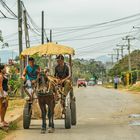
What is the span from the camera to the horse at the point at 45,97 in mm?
15172

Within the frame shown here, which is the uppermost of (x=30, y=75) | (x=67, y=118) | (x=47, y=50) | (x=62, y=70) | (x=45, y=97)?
(x=47, y=50)

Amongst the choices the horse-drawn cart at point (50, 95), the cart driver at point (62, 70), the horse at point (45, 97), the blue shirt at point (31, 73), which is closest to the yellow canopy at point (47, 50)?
the horse-drawn cart at point (50, 95)

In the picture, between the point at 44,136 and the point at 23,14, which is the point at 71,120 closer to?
the point at 44,136

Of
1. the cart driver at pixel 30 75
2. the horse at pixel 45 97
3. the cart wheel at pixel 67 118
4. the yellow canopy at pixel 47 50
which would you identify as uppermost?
the yellow canopy at pixel 47 50

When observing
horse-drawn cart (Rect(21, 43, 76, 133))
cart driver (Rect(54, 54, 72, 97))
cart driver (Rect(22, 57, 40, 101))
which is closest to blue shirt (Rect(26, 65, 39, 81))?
cart driver (Rect(22, 57, 40, 101))

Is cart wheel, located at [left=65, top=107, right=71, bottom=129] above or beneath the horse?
beneath

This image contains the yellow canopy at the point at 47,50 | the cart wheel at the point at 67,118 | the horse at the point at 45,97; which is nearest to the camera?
the horse at the point at 45,97

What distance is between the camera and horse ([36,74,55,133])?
15172 mm

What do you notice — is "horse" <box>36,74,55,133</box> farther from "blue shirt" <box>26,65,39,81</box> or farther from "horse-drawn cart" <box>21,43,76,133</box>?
"blue shirt" <box>26,65,39,81</box>

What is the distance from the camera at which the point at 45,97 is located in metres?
15.3

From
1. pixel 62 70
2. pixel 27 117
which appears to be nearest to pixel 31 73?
pixel 62 70

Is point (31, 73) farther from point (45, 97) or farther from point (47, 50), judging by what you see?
point (45, 97)

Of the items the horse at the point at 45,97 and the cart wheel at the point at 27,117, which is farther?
the cart wheel at the point at 27,117

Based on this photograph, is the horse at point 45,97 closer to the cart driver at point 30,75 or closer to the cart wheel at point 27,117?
the cart driver at point 30,75
